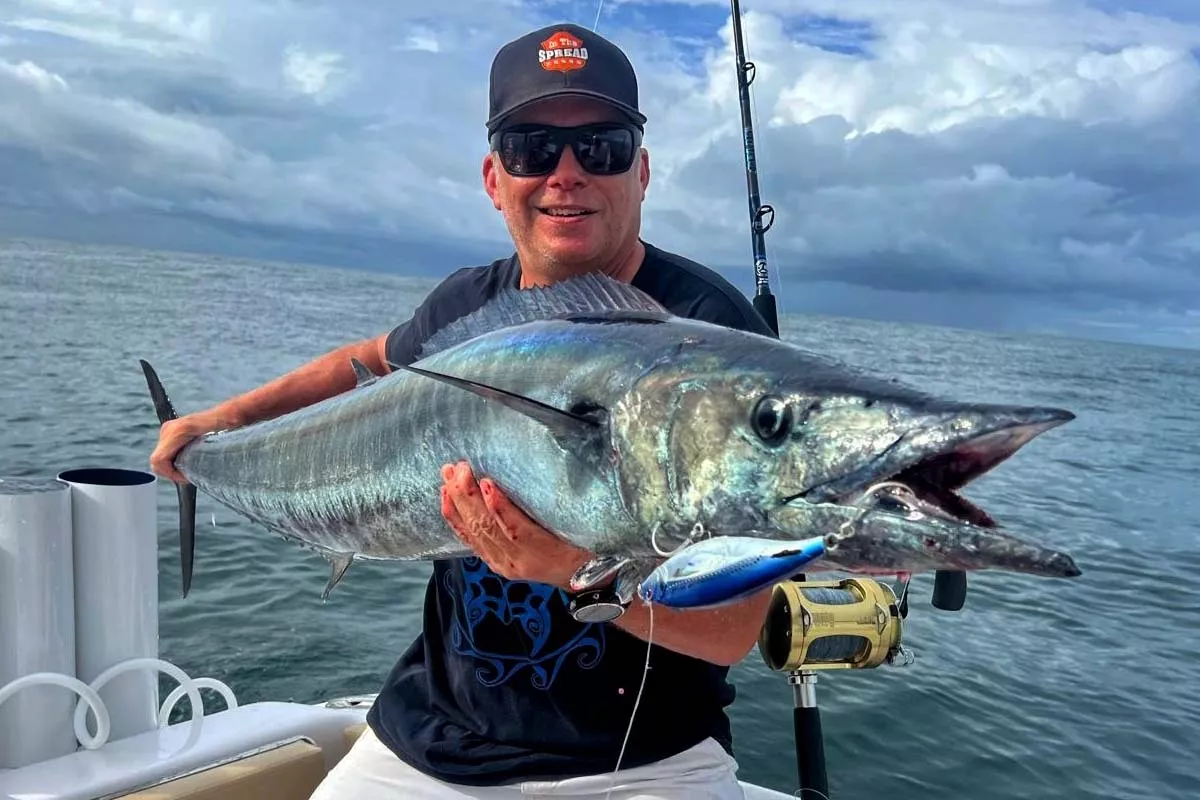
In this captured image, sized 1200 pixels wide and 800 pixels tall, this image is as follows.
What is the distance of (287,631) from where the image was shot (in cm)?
688

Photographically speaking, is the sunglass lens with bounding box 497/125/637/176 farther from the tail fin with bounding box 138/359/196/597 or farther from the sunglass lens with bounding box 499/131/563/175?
the tail fin with bounding box 138/359/196/597

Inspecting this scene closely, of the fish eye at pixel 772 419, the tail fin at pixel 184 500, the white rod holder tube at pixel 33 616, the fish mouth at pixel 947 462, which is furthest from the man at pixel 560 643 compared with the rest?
the tail fin at pixel 184 500

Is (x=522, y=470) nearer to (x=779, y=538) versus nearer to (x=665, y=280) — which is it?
(x=779, y=538)

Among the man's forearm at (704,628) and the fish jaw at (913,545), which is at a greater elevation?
the fish jaw at (913,545)

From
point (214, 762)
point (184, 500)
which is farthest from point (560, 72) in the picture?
point (214, 762)

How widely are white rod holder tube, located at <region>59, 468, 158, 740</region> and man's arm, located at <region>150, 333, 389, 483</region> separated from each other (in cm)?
16

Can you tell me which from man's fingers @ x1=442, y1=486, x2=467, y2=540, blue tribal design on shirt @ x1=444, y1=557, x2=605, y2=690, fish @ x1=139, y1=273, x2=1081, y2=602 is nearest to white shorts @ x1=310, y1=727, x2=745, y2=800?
blue tribal design on shirt @ x1=444, y1=557, x2=605, y2=690

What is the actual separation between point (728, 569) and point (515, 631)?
142 cm

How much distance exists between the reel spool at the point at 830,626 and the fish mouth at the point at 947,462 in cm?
183

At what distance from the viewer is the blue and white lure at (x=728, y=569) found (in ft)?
4.19

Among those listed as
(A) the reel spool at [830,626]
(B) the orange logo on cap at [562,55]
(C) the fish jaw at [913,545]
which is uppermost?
(B) the orange logo on cap at [562,55]

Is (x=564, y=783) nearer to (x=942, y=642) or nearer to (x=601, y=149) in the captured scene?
(x=601, y=149)

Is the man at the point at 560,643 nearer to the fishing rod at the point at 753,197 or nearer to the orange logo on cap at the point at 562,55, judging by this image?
the orange logo on cap at the point at 562,55

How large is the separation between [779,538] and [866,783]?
4.98 metres
